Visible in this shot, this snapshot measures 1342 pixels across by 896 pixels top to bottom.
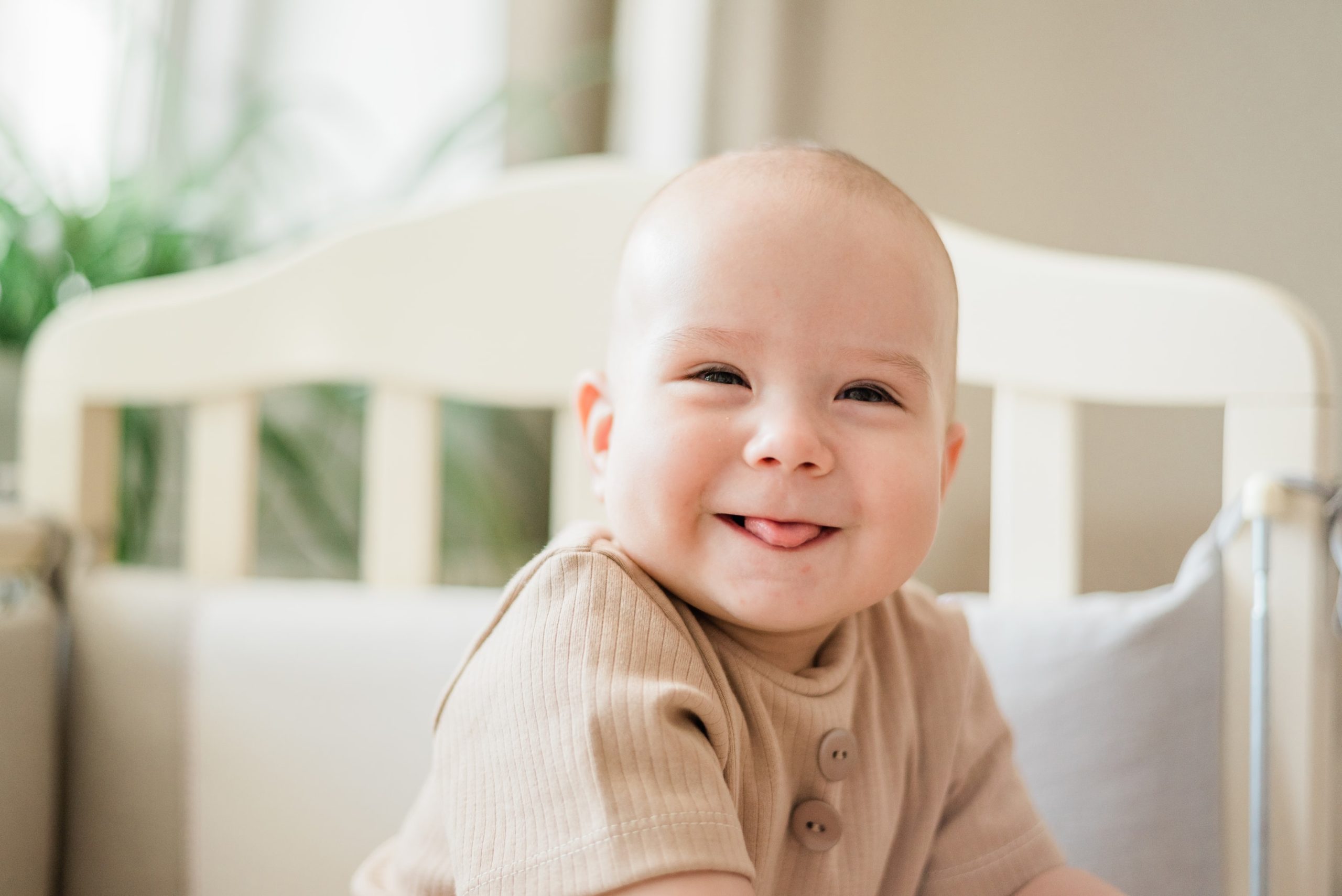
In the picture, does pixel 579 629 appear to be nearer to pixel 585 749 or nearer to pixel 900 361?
pixel 585 749

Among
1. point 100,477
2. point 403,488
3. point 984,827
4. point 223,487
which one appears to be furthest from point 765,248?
point 100,477

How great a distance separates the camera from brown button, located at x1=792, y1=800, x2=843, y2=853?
1.97 ft

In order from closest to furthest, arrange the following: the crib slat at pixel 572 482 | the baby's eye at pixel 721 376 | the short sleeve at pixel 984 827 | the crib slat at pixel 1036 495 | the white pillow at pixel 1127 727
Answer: the baby's eye at pixel 721 376 → the short sleeve at pixel 984 827 → the white pillow at pixel 1127 727 → the crib slat at pixel 1036 495 → the crib slat at pixel 572 482

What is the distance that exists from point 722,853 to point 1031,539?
23.6 inches

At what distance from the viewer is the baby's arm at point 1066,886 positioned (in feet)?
2.18

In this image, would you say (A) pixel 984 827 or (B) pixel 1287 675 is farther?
(B) pixel 1287 675

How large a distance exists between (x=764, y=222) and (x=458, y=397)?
62 centimetres

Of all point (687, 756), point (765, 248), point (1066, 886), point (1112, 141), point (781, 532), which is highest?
point (1112, 141)

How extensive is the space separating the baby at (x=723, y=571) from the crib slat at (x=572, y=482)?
1.45 feet

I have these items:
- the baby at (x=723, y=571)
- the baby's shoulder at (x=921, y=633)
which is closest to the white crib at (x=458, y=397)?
the baby's shoulder at (x=921, y=633)

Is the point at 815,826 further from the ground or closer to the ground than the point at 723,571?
closer to the ground

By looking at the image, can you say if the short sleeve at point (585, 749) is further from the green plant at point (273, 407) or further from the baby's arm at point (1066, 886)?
the green plant at point (273, 407)

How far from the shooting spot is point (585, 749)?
19.3 inches

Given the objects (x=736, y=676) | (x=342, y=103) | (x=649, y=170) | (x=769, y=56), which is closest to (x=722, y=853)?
(x=736, y=676)
